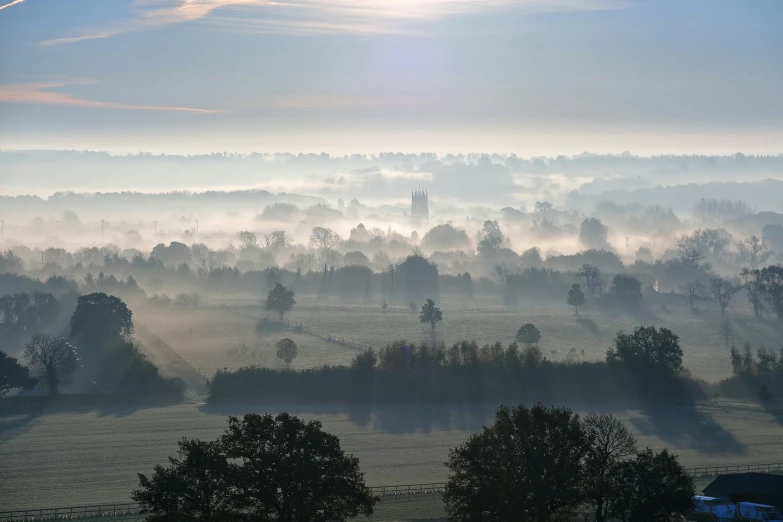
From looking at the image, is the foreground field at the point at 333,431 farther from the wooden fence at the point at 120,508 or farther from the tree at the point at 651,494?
the tree at the point at 651,494

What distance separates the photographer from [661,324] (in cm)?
11562

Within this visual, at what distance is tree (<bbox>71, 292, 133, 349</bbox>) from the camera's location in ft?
300

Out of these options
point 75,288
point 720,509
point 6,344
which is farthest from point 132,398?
point 75,288

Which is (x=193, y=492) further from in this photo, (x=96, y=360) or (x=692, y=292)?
(x=692, y=292)

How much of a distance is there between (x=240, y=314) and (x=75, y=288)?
2983 cm

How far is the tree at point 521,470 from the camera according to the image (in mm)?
37094

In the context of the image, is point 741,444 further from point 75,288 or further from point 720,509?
point 75,288

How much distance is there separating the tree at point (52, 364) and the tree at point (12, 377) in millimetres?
1683

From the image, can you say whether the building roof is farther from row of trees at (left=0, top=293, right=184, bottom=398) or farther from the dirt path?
row of trees at (left=0, top=293, right=184, bottom=398)

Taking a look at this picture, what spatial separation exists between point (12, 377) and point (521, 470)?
5060 cm

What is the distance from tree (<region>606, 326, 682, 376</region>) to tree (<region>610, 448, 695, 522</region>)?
1600 inches

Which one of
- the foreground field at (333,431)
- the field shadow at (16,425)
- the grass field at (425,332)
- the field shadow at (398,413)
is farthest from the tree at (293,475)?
the grass field at (425,332)

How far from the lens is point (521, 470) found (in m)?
37.6

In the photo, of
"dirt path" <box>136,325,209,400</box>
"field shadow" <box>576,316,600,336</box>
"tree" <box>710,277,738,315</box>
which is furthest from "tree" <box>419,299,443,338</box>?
"tree" <box>710,277,738,315</box>
